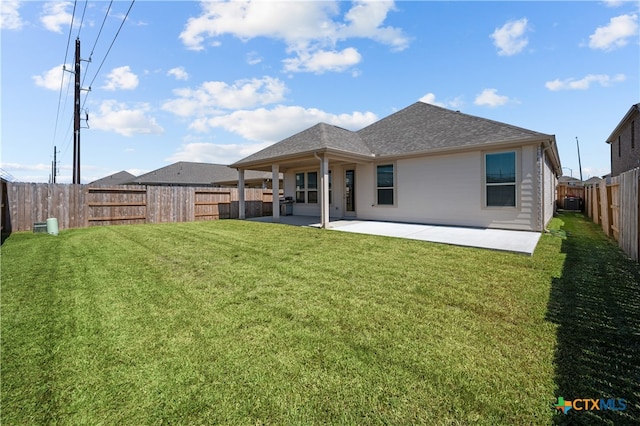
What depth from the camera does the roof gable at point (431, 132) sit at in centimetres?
957

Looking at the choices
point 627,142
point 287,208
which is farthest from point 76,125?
point 627,142

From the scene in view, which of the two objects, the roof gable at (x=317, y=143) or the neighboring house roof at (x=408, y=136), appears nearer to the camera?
the neighboring house roof at (x=408, y=136)

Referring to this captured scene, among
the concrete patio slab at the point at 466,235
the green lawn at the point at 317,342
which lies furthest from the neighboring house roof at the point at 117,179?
the green lawn at the point at 317,342

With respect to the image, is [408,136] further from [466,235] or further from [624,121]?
[624,121]

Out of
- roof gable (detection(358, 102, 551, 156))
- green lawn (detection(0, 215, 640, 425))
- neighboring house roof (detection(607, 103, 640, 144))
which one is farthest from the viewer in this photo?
neighboring house roof (detection(607, 103, 640, 144))

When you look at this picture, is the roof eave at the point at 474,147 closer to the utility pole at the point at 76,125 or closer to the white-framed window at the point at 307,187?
the white-framed window at the point at 307,187

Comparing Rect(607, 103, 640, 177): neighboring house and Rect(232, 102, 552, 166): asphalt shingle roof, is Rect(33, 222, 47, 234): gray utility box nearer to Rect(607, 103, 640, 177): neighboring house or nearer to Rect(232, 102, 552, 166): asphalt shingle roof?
Rect(232, 102, 552, 166): asphalt shingle roof

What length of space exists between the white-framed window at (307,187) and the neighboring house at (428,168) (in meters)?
0.05

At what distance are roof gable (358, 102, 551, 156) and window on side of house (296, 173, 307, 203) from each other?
154 inches

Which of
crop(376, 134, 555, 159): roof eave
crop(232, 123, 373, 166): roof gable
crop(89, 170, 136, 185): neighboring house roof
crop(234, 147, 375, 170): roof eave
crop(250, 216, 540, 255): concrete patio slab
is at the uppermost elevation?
crop(89, 170, 136, 185): neighboring house roof

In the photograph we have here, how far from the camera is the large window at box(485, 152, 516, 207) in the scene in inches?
366

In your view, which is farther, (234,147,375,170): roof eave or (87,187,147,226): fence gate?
(87,187,147,226): fence gate

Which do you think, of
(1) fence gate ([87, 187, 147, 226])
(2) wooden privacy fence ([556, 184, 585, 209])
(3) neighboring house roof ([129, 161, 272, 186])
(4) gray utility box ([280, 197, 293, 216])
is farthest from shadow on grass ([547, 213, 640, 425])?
(3) neighboring house roof ([129, 161, 272, 186])

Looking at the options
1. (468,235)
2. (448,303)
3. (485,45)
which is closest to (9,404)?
(448,303)
